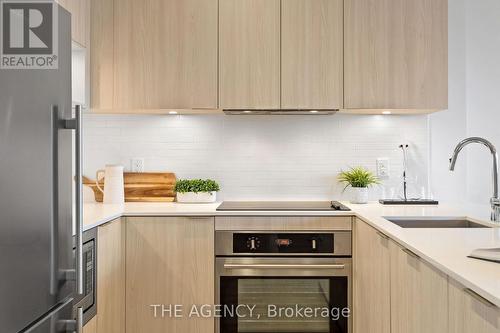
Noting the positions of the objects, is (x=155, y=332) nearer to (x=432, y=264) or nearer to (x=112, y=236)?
(x=112, y=236)

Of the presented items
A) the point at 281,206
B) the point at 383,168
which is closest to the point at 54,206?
the point at 281,206

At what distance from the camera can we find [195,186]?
3.04 metres

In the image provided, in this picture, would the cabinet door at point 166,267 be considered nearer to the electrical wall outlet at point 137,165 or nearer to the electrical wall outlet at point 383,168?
the electrical wall outlet at point 137,165

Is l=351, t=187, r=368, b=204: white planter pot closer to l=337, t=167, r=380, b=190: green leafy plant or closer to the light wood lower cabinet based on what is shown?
l=337, t=167, r=380, b=190: green leafy plant

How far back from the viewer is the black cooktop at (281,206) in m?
2.69

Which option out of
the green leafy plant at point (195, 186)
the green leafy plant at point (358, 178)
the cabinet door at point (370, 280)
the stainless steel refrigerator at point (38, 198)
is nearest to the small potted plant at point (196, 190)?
the green leafy plant at point (195, 186)

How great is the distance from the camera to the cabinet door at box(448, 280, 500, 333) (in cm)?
99

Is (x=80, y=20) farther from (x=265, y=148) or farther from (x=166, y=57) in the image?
(x=265, y=148)

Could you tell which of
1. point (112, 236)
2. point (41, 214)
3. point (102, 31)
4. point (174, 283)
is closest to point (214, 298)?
point (174, 283)

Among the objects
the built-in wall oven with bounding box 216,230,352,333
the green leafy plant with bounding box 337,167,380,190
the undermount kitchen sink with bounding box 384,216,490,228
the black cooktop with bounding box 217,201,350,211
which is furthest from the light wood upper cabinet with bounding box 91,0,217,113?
the undermount kitchen sink with bounding box 384,216,490,228

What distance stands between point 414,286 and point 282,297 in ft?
4.07

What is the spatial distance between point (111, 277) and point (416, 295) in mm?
1586

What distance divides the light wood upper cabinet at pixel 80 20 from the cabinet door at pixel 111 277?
3.60ft

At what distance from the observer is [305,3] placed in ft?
9.39
